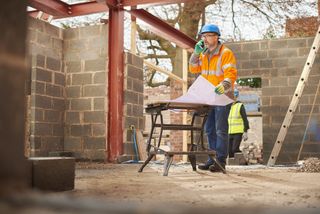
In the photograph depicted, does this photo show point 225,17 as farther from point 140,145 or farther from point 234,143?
point 140,145

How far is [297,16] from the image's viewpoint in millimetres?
13891

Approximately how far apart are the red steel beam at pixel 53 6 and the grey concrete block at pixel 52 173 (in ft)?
15.2

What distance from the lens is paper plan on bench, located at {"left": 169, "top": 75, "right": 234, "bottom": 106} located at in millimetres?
4910

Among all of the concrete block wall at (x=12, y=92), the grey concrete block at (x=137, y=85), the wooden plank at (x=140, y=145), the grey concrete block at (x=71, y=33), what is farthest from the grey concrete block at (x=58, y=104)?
the concrete block wall at (x=12, y=92)

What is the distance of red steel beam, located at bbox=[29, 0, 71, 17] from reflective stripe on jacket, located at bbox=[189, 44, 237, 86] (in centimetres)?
336

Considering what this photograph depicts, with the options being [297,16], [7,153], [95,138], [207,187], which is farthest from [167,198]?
[297,16]

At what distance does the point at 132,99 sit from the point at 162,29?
2.02 meters

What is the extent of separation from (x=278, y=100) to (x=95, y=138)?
5.50m

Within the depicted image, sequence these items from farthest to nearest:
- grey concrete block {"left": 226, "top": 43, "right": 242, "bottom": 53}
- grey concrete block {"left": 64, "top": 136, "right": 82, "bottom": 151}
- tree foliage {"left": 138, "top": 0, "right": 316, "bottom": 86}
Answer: tree foliage {"left": 138, "top": 0, "right": 316, "bottom": 86}, grey concrete block {"left": 226, "top": 43, "right": 242, "bottom": 53}, grey concrete block {"left": 64, "top": 136, "right": 82, "bottom": 151}

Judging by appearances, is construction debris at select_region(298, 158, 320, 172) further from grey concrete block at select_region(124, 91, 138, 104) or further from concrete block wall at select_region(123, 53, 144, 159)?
grey concrete block at select_region(124, 91, 138, 104)

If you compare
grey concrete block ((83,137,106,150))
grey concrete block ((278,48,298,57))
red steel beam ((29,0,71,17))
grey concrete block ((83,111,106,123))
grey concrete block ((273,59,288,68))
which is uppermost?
→ red steel beam ((29,0,71,17))

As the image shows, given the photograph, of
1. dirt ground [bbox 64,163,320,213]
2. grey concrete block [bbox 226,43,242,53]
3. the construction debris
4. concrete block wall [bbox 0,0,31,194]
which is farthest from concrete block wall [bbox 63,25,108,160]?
concrete block wall [bbox 0,0,31,194]

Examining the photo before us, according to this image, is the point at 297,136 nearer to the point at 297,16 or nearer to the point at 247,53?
the point at 247,53

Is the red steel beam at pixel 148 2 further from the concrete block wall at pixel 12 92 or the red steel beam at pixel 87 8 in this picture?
the concrete block wall at pixel 12 92
